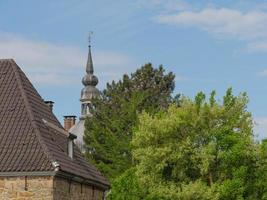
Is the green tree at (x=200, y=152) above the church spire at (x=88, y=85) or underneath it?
underneath

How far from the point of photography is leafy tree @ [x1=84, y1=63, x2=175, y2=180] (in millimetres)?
48875

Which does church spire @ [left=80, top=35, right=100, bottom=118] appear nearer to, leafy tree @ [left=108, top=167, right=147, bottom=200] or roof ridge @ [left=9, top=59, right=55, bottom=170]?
leafy tree @ [left=108, top=167, right=147, bottom=200]

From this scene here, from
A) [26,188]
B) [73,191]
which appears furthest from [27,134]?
[73,191]

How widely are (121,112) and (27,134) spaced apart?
25791 mm

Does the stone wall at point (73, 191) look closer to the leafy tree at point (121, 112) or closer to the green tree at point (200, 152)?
the green tree at point (200, 152)

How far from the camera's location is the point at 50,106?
29594 millimetres

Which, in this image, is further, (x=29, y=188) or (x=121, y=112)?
(x=121, y=112)

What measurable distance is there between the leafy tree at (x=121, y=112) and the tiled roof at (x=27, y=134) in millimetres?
20194

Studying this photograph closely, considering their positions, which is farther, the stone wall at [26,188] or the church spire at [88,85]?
the church spire at [88,85]

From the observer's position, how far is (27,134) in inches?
966

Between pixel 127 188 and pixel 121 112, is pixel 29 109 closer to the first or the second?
pixel 127 188

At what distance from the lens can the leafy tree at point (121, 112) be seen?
48.9 m

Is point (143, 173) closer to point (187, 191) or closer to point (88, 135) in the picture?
point (187, 191)

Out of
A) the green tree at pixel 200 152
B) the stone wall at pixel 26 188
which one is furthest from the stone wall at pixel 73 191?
the green tree at pixel 200 152
